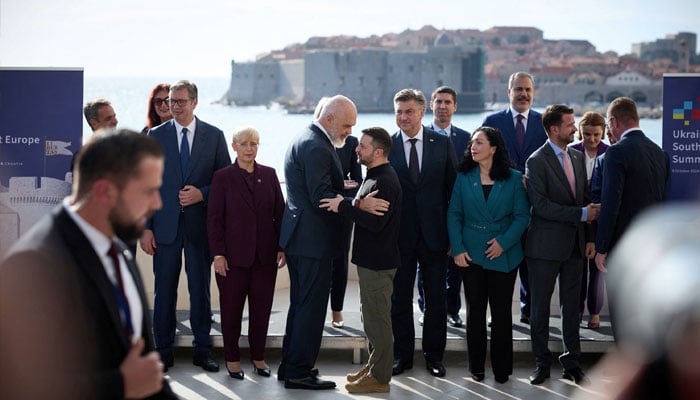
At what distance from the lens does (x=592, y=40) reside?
73750 mm

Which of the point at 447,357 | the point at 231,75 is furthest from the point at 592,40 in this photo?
the point at 447,357

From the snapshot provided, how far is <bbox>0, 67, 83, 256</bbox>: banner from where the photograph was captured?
223 inches

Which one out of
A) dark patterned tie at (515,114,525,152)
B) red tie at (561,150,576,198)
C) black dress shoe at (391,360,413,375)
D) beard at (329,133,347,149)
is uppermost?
dark patterned tie at (515,114,525,152)

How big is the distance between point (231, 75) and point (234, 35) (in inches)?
457

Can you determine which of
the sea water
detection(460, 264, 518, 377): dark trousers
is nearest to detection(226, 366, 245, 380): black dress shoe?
detection(460, 264, 518, 377): dark trousers

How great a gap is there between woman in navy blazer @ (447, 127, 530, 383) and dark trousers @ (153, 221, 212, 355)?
1.41m

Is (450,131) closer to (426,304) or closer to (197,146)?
(426,304)

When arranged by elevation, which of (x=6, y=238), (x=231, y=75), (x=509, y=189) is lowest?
(x=6, y=238)

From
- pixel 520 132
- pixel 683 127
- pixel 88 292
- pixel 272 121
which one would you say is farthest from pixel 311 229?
pixel 272 121

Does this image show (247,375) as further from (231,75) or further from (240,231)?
(231,75)

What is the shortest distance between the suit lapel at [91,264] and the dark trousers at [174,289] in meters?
3.11

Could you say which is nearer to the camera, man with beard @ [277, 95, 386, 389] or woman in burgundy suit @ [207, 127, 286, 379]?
man with beard @ [277, 95, 386, 389]

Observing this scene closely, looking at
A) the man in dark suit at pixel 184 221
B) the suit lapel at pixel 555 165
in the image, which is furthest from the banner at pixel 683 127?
the man in dark suit at pixel 184 221

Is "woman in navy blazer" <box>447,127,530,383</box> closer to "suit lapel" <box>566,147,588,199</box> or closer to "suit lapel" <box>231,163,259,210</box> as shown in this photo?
"suit lapel" <box>566,147,588,199</box>
